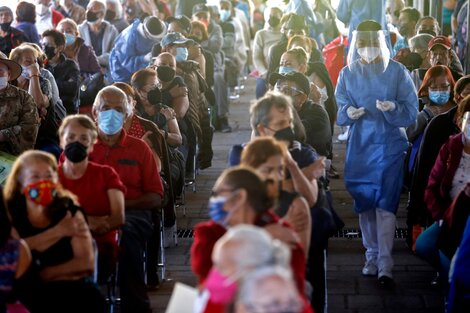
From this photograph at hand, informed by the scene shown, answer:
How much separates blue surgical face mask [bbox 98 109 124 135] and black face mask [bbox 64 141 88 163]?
0.80 metres

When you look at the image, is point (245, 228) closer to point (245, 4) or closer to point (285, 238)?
→ point (285, 238)

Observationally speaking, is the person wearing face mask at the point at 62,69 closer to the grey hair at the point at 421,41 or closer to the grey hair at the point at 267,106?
the grey hair at the point at 421,41

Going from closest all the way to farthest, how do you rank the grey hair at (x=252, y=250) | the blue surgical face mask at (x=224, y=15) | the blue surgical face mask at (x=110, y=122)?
1. the grey hair at (x=252, y=250)
2. the blue surgical face mask at (x=110, y=122)
3. the blue surgical face mask at (x=224, y=15)

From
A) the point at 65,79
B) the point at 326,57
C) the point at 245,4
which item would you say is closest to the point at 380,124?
the point at 65,79

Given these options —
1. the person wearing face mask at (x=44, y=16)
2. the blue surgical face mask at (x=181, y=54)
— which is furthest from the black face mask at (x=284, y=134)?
the person wearing face mask at (x=44, y=16)

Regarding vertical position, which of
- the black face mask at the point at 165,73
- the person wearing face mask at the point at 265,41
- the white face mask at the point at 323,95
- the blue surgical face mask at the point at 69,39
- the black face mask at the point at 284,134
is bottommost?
the person wearing face mask at the point at 265,41

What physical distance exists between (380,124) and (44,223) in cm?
344

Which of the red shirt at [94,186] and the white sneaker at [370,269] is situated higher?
the red shirt at [94,186]

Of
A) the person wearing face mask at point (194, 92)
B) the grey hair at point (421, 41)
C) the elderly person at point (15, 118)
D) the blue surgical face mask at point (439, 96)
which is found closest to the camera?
the elderly person at point (15, 118)

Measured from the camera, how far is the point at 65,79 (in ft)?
38.8

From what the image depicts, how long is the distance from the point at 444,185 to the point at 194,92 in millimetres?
4657

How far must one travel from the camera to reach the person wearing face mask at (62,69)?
11.7m

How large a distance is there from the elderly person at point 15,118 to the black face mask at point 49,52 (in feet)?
8.95

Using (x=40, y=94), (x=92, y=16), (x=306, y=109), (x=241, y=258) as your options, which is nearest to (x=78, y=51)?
(x=92, y=16)
